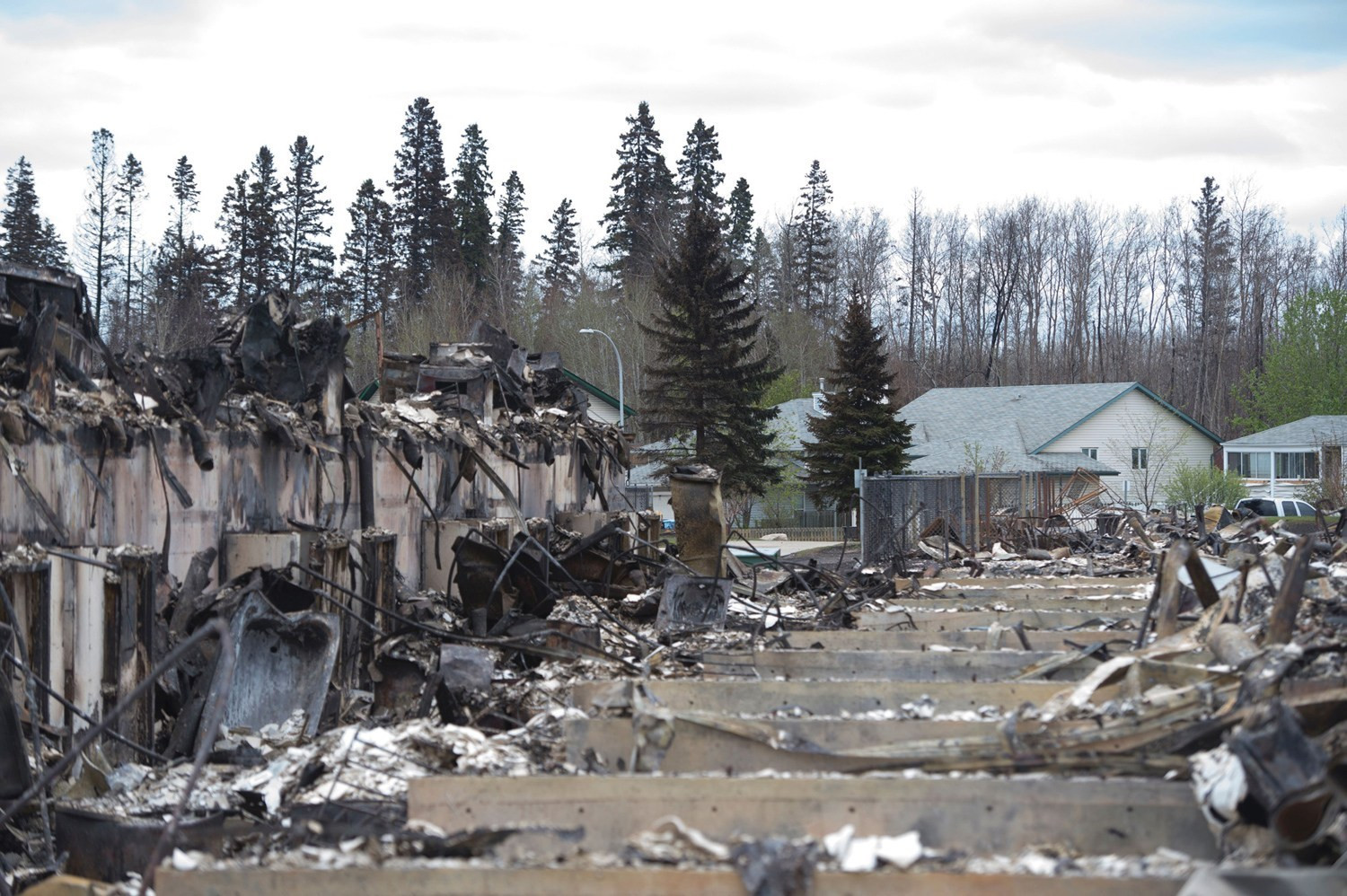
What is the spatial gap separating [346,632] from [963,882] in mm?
6233

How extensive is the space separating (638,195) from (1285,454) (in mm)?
33475

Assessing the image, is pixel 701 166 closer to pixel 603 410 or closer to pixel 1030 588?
pixel 603 410

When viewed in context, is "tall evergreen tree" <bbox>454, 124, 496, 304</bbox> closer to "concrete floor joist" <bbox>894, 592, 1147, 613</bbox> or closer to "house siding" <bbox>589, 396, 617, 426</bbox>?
"house siding" <bbox>589, 396, 617, 426</bbox>

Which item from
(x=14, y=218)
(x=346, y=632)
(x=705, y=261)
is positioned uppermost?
(x=14, y=218)

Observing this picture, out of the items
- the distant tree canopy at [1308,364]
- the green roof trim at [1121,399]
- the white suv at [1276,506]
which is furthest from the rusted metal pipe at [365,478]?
the distant tree canopy at [1308,364]

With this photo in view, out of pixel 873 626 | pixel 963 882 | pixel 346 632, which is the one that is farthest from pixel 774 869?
pixel 346 632

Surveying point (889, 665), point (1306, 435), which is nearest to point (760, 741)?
point (889, 665)

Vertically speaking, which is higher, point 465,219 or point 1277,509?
point 465,219

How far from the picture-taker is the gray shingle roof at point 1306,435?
157 feet

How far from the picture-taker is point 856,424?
41844 millimetres

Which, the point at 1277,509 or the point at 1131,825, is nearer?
→ the point at 1131,825

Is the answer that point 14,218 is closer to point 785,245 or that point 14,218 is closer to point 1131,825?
point 785,245

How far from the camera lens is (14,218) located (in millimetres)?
51938

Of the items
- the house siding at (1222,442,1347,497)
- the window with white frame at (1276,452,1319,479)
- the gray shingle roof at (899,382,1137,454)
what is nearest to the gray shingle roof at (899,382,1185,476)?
the gray shingle roof at (899,382,1137,454)
